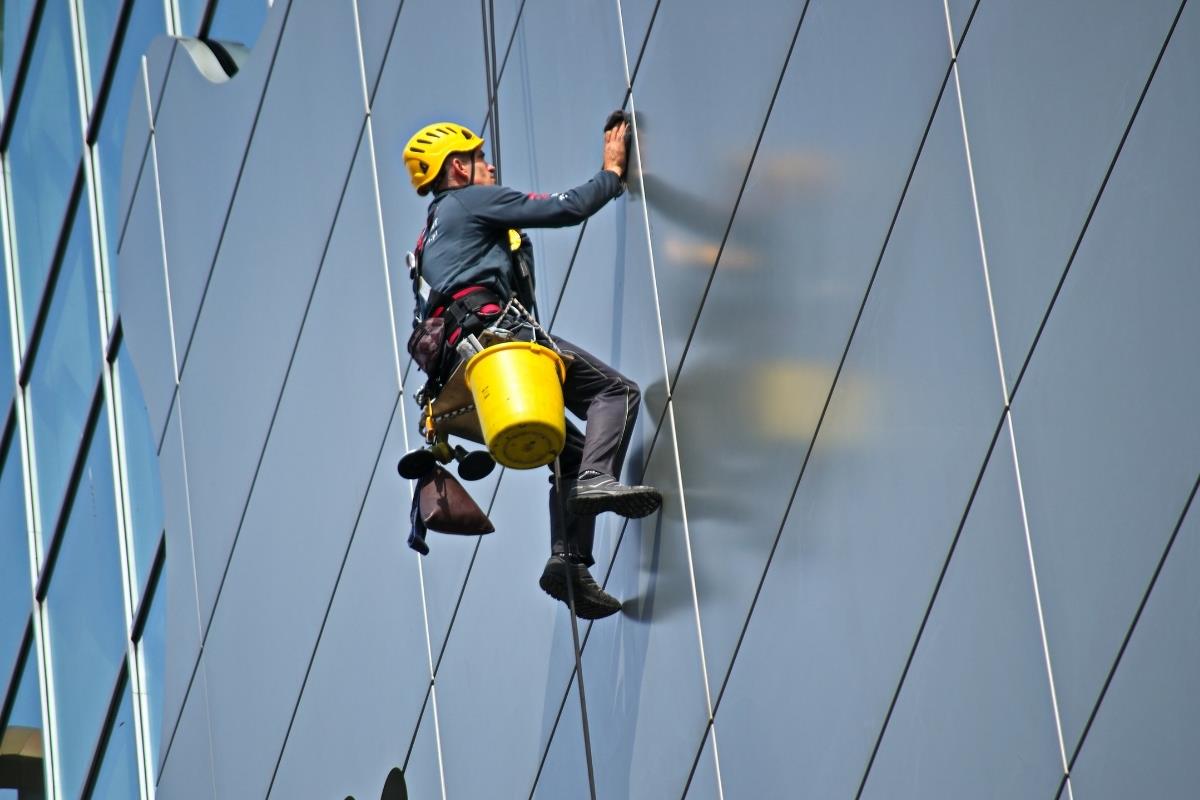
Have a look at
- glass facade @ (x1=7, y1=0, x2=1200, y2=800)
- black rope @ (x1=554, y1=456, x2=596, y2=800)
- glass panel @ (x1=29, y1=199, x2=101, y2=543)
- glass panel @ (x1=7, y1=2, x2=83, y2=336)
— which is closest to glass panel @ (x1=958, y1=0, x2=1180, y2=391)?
glass facade @ (x1=7, y1=0, x2=1200, y2=800)

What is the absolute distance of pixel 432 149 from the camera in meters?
9.38

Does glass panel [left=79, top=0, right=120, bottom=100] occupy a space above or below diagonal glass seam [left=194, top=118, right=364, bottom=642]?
above

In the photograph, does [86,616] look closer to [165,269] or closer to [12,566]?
[12,566]

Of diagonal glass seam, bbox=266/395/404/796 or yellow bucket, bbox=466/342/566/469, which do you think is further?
diagonal glass seam, bbox=266/395/404/796

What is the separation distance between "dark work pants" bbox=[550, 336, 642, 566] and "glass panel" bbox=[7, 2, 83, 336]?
8820 millimetres

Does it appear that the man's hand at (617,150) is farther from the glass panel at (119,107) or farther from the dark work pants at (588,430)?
the glass panel at (119,107)

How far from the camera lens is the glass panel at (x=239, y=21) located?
14.0 metres

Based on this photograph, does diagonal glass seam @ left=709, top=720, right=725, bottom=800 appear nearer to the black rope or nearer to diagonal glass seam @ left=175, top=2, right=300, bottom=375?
the black rope

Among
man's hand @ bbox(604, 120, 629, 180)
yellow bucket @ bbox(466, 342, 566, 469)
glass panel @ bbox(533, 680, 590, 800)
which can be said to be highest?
man's hand @ bbox(604, 120, 629, 180)

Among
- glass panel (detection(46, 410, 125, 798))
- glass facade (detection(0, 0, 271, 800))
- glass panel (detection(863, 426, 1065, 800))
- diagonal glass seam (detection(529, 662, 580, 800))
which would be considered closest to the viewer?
glass panel (detection(863, 426, 1065, 800))

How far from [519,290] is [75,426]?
8.35 metres

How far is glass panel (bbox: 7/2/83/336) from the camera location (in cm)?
1727

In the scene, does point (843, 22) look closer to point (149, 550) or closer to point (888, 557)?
point (888, 557)

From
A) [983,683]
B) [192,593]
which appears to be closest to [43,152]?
[192,593]
